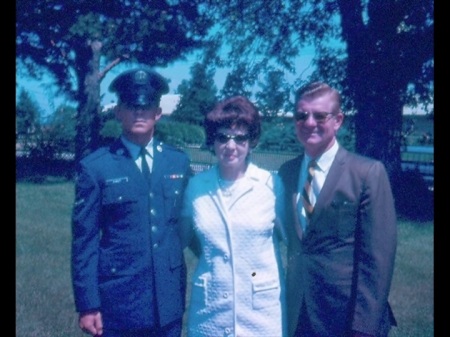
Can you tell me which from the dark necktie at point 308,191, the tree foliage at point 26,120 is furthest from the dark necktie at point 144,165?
the tree foliage at point 26,120

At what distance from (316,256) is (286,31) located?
31.7 feet

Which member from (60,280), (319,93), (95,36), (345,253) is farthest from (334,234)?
(95,36)

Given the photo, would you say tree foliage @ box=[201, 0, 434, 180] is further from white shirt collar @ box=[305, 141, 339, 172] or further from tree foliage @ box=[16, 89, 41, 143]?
tree foliage @ box=[16, 89, 41, 143]

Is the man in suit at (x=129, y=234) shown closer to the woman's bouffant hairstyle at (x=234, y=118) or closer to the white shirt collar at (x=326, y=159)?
the woman's bouffant hairstyle at (x=234, y=118)

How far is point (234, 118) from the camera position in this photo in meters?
3.24

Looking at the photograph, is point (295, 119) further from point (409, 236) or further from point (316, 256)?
point (409, 236)

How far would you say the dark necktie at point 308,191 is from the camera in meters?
3.15

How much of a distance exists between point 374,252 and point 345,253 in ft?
0.54

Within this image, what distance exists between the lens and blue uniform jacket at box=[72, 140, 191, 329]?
314cm

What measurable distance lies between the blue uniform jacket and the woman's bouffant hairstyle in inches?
16.2

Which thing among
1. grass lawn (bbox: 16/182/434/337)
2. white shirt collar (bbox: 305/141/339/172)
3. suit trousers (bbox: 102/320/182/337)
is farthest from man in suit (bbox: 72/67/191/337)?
grass lawn (bbox: 16/182/434/337)

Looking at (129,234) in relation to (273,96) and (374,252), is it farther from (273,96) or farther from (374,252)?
(273,96)

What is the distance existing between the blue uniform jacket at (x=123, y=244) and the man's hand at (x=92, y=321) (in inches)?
1.6

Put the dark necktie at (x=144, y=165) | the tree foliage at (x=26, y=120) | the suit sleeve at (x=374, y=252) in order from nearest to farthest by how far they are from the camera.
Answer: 1. the suit sleeve at (x=374, y=252)
2. the dark necktie at (x=144, y=165)
3. the tree foliage at (x=26, y=120)
